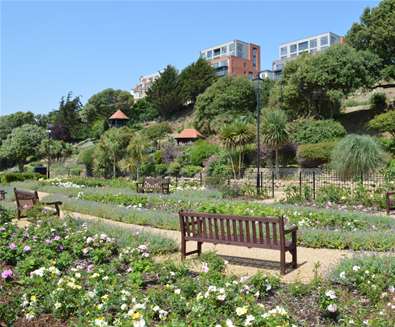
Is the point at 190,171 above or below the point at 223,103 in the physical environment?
below

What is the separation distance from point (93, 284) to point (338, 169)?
15053 mm

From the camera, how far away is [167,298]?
15.6 feet

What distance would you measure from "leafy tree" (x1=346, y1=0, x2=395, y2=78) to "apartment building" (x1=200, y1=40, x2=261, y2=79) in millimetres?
53212

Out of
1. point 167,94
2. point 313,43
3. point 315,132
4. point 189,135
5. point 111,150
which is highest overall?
point 313,43

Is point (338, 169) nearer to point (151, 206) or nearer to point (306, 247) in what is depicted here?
point (151, 206)

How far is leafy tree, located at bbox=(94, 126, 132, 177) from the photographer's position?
111 feet

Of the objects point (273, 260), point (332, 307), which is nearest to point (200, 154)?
→ point (273, 260)

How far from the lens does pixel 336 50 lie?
106 feet

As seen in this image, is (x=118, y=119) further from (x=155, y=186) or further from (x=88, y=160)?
(x=155, y=186)

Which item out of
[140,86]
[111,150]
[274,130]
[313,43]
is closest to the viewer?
[274,130]

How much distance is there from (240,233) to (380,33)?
31598 millimetres

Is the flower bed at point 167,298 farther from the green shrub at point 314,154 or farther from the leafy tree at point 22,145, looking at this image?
the leafy tree at point 22,145

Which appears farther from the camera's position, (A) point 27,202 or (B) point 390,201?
(A) point 27,202

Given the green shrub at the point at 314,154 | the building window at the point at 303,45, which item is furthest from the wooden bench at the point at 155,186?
the building window at the point at 303,45
